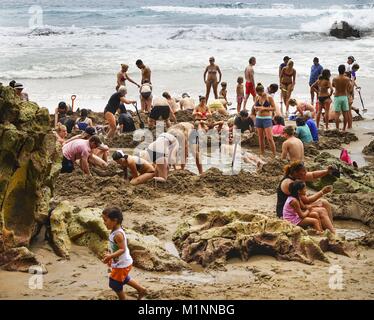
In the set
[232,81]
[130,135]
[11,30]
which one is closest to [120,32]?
[11,30]

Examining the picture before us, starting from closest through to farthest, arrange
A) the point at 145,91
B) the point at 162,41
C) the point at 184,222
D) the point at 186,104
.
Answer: the point at 184,222, the point at 145,91, the point at 186,104, the point at 162,41

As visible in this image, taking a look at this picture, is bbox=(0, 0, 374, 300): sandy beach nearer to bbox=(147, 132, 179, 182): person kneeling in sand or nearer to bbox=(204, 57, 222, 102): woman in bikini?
bbox=(147, 132, 179, 182): person kneeling in sand

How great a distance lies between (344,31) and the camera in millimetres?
42781

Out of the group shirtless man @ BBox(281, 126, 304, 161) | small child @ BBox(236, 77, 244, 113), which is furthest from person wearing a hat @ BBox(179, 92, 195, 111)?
shirtless man @ BBox(281, 126, 304, 161)

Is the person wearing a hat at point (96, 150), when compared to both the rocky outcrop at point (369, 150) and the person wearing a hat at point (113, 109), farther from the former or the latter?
the rocky outcrop at point (369, 150)

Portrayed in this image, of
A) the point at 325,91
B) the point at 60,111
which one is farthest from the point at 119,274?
the point at 325,91

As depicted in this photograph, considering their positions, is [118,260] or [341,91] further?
[341,91]

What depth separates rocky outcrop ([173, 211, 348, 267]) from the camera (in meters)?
8.02

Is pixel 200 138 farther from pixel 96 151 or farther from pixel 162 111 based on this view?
pixel 96 151

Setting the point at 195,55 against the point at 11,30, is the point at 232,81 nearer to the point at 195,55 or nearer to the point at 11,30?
the point at 195,55

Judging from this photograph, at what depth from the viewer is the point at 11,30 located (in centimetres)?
4788

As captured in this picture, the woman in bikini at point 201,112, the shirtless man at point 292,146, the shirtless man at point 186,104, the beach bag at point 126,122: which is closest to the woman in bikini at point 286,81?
the shirtless man at point 186,104

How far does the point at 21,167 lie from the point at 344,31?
37486mm

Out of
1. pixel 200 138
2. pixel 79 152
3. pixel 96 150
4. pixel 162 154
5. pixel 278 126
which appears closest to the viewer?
pixel 162 154
